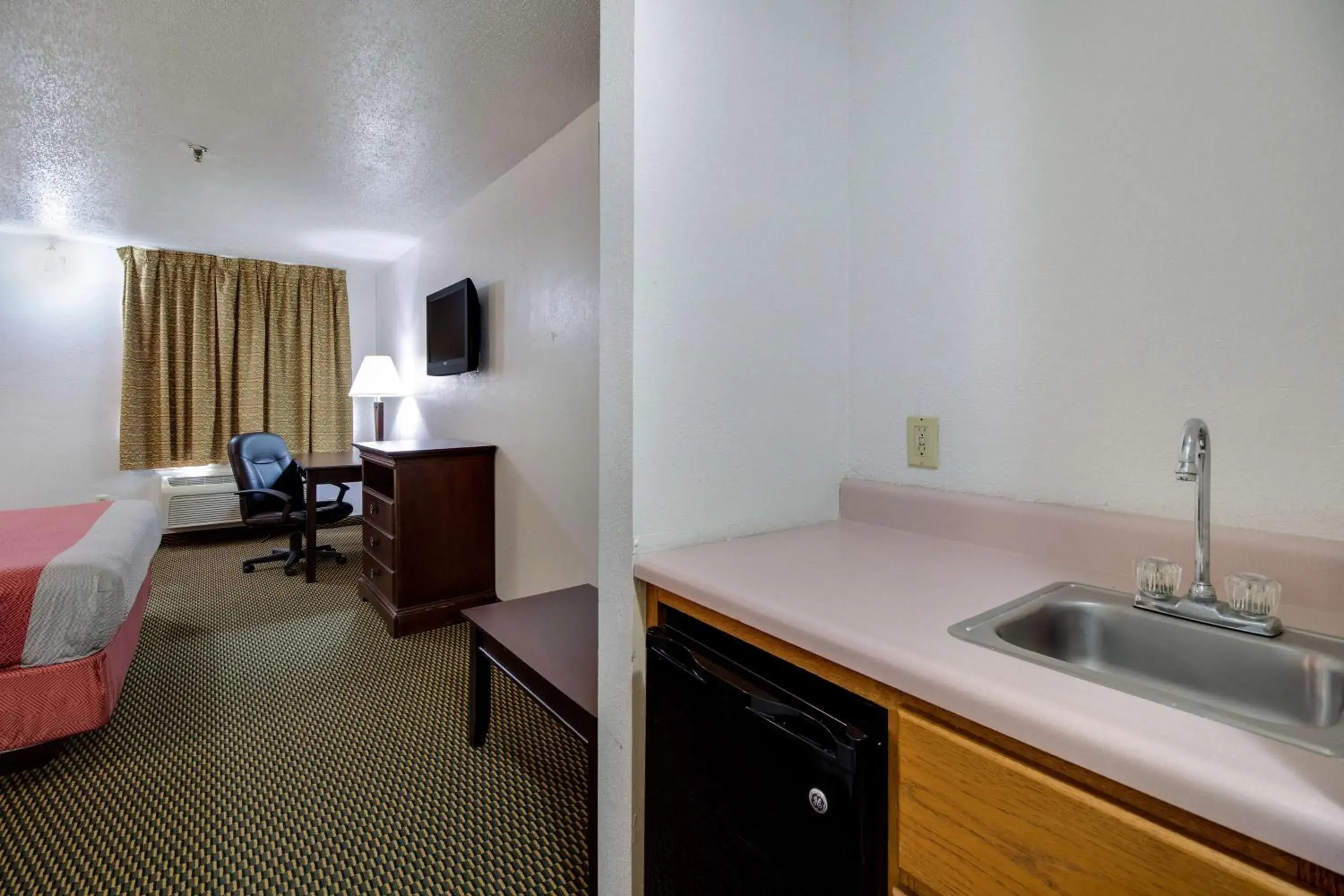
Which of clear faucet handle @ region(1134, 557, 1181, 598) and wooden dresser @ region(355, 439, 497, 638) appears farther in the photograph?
wooden dresser @ region(355, 439, 497, 638)

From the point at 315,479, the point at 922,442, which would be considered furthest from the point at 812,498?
the point at 315,479

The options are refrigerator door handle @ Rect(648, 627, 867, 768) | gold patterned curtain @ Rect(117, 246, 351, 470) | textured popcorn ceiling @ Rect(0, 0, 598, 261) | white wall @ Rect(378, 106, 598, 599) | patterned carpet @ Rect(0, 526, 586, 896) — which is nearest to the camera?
refrigerator door handle @ Rect(648, 627, 867, 768)

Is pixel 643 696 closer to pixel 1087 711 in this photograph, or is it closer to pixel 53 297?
pixel 1087 711

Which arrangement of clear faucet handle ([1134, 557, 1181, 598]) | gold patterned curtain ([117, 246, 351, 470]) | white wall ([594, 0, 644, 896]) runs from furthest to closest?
1. gold patterned curtain ([117, 246, 351, 470])
2. white wall ([594, 0, 644, 896])
3. clear faucet handle ([1134, 557, 1181, 598])

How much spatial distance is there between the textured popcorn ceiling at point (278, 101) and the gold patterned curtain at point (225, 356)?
35.5 inches

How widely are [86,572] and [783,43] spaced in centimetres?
248

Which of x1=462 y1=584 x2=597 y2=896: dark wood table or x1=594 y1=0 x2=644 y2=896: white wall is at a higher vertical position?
x1=594 y1=0 x2=644 y2=896: white wall

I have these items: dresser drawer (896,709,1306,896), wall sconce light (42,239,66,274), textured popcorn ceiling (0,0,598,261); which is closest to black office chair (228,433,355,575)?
textured popcorn ceiling (0,0,598,261)

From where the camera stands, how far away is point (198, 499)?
15.8 ft

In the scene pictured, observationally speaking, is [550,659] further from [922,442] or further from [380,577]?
[380,577]

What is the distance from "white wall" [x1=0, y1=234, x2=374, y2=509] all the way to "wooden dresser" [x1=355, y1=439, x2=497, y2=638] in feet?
9.67

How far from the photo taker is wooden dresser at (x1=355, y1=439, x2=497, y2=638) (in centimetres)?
292

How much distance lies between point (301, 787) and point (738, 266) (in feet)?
6.38

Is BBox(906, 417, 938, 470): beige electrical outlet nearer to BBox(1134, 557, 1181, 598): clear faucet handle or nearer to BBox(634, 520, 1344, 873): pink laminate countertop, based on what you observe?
BBox(634, 520, 1344, 873): pink laminate countertop
